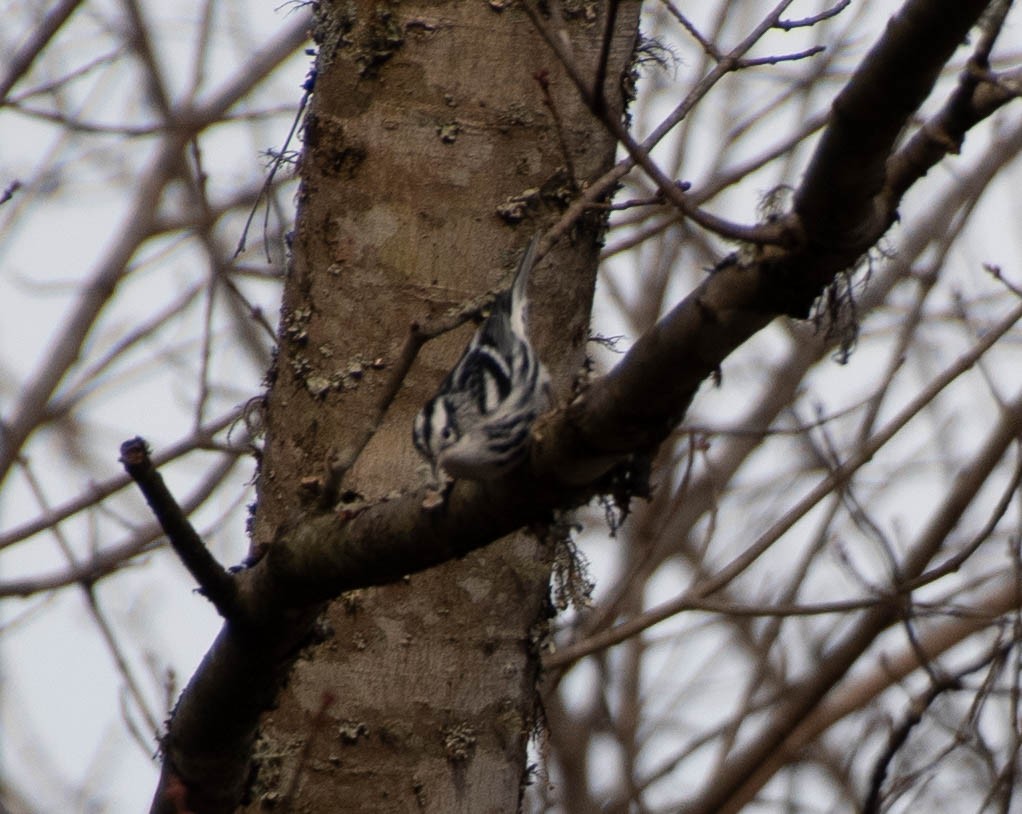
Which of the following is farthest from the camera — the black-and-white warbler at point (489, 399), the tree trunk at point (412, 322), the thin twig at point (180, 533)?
the tree trunk at point (412, 322)

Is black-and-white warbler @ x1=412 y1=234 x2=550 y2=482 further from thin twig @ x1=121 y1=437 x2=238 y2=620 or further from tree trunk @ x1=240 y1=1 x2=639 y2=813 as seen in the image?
thin twig @ x1=121 y1=437 x2=238 y2=620

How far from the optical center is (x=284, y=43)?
5.80m

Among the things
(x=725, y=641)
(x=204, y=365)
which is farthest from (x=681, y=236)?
(x=204, y=365)

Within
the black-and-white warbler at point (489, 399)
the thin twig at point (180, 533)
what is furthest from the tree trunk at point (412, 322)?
the thin twig at point (180, 533)

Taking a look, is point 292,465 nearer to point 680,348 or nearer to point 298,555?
point 298,555

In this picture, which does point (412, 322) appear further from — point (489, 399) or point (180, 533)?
point (180, 533)

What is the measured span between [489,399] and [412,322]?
0.89ft

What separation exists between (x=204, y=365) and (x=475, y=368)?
65.9 inches

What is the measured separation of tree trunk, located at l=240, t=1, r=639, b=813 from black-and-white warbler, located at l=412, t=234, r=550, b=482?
0.12 meters

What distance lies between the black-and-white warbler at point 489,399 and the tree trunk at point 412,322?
120 millimetres

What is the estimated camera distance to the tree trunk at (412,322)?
7.63 feet

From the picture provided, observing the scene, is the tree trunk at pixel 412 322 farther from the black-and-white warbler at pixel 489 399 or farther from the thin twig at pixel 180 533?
the thin twig at pixel 180 533

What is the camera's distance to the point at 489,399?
2156 millimetres

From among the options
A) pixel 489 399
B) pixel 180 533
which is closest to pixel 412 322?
pixel 489 399
